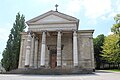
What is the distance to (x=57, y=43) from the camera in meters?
25.7

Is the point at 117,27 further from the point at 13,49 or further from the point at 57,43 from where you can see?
the point at 13,49

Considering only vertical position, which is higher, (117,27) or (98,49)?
(117,27)

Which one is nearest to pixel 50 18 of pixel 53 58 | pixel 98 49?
pixel 53 58

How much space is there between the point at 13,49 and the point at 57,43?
471 inches

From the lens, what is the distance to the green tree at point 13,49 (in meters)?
32.0

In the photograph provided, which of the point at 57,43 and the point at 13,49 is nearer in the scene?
the point at 57,43

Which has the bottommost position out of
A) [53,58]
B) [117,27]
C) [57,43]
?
[53,58]

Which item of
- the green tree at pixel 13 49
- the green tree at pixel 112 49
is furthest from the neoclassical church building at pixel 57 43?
the green tree at pixel 112 49

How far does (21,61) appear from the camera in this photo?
28391 mm

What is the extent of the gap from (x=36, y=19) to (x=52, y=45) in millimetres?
5338

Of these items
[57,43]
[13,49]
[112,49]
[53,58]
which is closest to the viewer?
[57,43]

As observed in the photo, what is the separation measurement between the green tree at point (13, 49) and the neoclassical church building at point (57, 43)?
4594mm

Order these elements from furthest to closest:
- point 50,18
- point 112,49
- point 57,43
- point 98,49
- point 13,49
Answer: point 98,49 < point 112,49 < point 13,49 < point 50,18 < point 57,43

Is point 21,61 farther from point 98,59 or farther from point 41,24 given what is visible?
point 98,59
